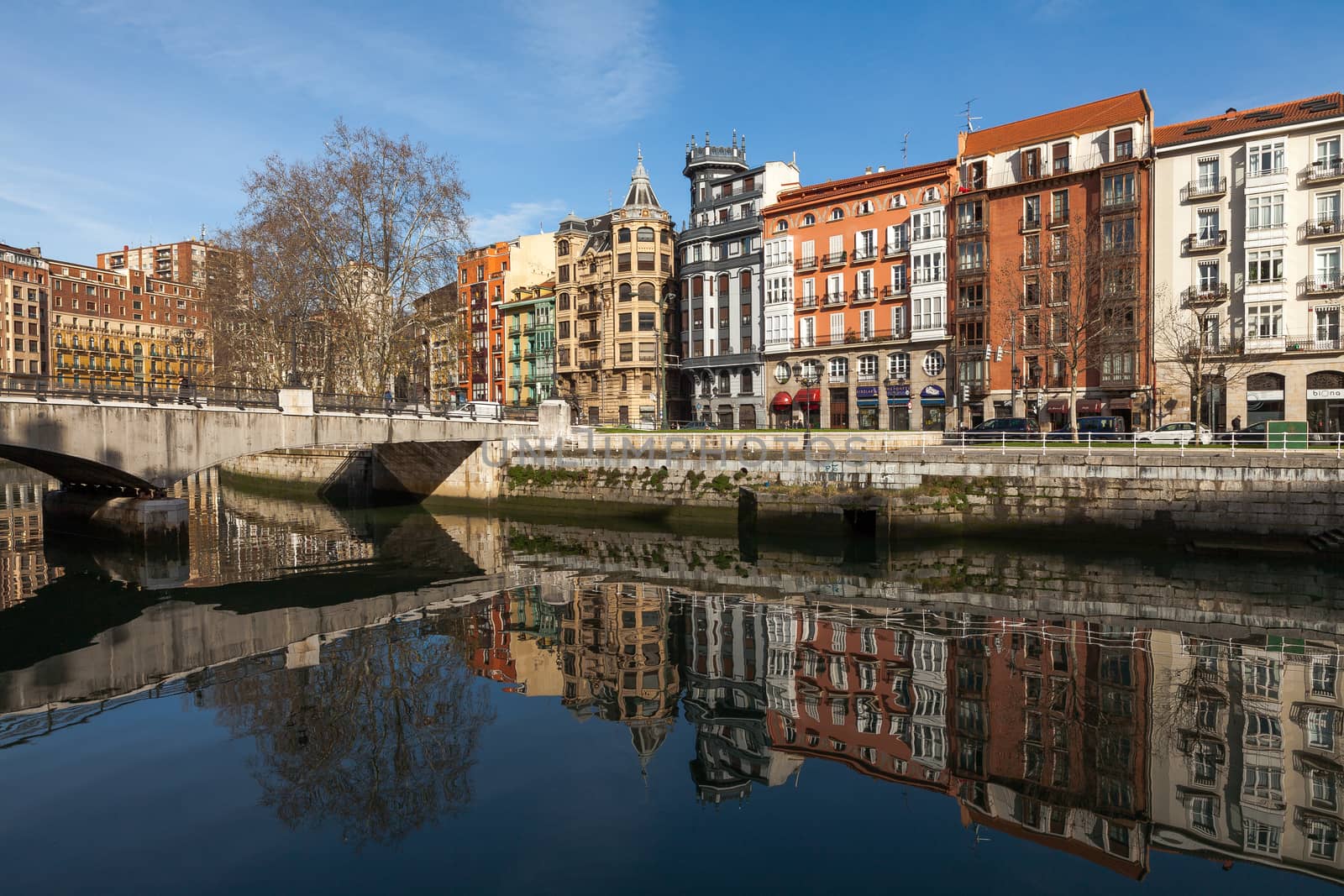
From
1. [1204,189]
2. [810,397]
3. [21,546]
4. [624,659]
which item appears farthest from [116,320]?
[1204,189]

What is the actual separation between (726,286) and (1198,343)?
116 feet

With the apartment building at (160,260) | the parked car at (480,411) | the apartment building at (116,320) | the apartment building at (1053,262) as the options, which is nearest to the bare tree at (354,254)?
the parked car at (480,411)

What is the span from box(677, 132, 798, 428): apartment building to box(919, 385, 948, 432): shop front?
13309 mm

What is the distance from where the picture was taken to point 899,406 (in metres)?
58.6

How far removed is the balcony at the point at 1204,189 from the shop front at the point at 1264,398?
10983 mm

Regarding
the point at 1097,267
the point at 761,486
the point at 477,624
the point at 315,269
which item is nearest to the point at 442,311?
the point at 315,269

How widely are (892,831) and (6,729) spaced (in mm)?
14271

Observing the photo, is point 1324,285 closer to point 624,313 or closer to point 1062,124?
point 1062,124

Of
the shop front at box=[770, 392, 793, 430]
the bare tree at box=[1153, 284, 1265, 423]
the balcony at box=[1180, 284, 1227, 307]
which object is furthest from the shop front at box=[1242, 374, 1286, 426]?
the shop front at box=[770, 392, 793, 430]

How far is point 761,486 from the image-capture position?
117 ft

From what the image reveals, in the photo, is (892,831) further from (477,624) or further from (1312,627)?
(1312,627)

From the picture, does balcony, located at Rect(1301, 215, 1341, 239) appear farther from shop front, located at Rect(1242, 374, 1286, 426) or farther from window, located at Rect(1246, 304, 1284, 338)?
shop front, located at Rect(1242, 374, 1286, 426)

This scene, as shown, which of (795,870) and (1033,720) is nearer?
(795,870)

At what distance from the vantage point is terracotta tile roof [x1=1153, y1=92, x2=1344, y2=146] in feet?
151
